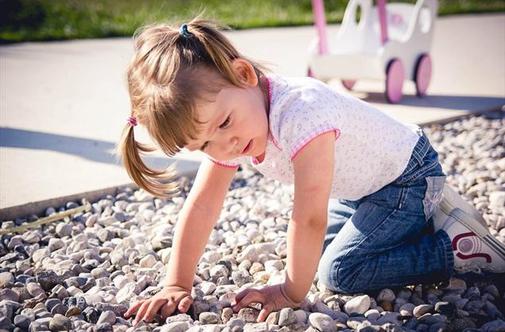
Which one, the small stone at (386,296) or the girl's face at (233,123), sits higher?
the girl's face at (233,123)

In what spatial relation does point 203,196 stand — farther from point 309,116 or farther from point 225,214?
point 225,214

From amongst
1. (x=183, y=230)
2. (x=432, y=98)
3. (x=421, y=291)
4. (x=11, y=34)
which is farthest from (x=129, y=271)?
(x=11, y=34)

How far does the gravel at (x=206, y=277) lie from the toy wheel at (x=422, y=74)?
148cm

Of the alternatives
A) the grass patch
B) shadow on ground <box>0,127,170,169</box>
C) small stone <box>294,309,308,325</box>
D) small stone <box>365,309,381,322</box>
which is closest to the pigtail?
small stone <box>294,309,308,325</box>

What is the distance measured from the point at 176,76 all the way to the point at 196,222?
18.8 inches

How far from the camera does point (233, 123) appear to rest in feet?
4.91

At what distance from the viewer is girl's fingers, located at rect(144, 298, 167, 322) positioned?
158 cm

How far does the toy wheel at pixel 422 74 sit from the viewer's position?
404cm

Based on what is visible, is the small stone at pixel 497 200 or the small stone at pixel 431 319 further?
the small stone at pixel 497 200

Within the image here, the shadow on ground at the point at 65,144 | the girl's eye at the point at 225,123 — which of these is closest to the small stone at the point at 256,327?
the girl's eye at the point at 225,123

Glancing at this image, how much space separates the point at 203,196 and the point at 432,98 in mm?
2723

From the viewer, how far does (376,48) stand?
4289mm

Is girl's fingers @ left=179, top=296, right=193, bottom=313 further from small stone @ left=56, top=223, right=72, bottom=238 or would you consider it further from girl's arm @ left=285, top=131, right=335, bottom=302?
small stone @ left=56, top=223, right=72, bottom=238

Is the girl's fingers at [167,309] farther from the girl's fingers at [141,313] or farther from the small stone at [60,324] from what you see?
the small stone at [60,324]
